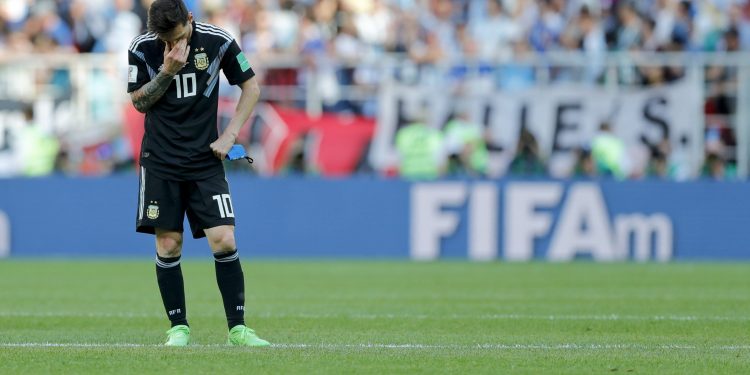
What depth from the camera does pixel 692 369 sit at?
7.70 m

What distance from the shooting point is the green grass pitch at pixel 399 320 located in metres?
7.87

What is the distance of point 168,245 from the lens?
890cm

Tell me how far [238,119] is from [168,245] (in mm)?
890

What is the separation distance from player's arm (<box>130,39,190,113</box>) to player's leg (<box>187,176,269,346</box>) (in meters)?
0.59

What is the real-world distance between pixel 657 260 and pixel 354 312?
9432 millimetres

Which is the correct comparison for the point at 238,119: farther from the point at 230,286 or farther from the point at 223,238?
the point at 230,286

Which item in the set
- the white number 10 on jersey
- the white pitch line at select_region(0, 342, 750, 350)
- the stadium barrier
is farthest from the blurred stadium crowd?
the white number 10 on jersey

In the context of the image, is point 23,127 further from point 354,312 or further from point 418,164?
point 354,312

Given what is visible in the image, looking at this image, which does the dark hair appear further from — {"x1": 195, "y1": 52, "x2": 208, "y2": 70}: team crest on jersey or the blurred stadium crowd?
the blurred stadium crowd

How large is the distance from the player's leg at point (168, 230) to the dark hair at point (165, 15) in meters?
0.99

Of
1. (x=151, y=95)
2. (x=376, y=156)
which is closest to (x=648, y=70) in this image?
(x=376, y=156)

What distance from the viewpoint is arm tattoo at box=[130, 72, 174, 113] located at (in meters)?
8.59

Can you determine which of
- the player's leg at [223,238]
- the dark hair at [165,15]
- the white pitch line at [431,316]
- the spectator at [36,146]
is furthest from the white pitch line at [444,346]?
the spectator at [36,146]

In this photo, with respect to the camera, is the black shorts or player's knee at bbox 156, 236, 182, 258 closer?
the black shorts
